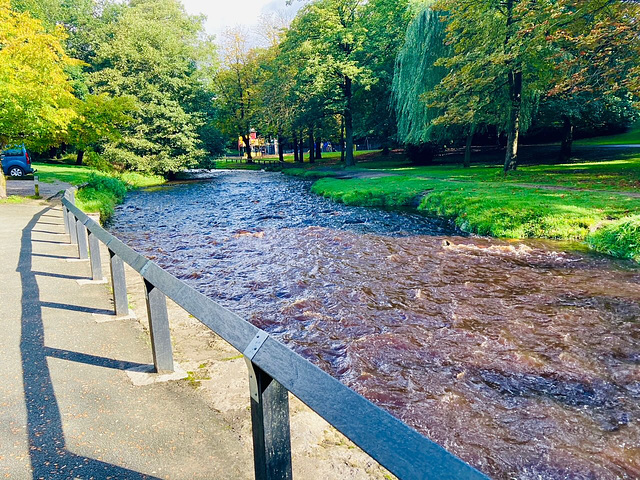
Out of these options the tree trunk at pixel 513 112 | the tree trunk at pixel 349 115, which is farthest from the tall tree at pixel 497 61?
the tree trunk at pixel 349 115

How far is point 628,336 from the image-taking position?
235 inches

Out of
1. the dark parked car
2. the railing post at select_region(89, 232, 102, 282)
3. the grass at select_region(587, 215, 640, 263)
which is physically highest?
the dark parked car

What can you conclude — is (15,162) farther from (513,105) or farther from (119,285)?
(513,105)

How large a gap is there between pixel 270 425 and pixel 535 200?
A: 13814mm

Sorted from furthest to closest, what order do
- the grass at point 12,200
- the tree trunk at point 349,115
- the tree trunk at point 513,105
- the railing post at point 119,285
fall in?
the tree trunk at point 349,115 → the tree trunk at point 513,105 → the grass at point 12,200 → the railing post at point 119,285

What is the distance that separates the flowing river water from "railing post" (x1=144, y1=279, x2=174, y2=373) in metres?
2.11

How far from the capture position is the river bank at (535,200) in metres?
10.8

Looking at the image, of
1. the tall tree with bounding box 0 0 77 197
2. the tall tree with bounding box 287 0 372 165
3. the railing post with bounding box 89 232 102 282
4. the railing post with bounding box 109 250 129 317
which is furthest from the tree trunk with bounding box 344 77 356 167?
the railing post with bounding box 109 250 129 317

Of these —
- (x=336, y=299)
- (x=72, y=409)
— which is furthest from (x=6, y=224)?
(x=72, y=409)

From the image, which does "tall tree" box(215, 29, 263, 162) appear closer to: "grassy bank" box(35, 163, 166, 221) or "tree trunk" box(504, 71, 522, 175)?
"grassy bank" box(35, 163, 166, 221)

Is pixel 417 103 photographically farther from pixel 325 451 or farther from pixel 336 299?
pixel 325 451

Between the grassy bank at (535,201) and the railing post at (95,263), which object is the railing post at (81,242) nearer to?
the railing post at (95,263)

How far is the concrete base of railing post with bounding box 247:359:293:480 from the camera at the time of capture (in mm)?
1874

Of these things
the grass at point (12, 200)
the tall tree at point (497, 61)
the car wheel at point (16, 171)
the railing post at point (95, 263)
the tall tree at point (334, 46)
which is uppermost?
the tall tree at point (334, 46)
